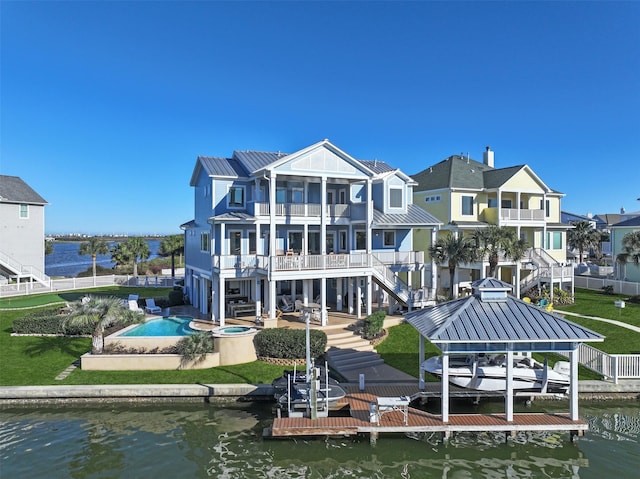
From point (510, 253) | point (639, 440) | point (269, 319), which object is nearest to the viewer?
point (639, 440)

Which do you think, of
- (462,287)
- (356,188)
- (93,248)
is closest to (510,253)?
(462,287)

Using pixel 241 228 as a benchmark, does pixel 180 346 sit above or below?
below

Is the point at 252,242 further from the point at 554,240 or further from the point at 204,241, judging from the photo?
the point at 554,240

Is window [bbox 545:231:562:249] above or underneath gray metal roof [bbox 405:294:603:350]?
above

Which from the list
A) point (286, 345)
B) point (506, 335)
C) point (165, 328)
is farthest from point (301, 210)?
point (506, 335)

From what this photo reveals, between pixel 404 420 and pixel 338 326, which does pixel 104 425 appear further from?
pixel 338 326

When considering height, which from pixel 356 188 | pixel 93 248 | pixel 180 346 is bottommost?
pixel 180 346

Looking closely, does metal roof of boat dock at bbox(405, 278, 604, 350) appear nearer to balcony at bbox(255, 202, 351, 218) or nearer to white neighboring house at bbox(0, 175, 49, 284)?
balcony at bbox(255, 202, 351, 218)

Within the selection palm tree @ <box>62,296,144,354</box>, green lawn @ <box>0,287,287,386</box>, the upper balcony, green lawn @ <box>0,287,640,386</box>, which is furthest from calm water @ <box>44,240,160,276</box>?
the upper balcony
